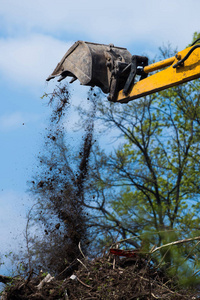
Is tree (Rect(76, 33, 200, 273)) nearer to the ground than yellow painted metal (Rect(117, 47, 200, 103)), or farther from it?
farther from it

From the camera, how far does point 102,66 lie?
6086mm

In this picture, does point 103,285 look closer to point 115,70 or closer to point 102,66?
point 115,70

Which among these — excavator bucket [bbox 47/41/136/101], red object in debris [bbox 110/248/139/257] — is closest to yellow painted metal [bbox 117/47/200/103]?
excavator bucket [bbox 47/41/136/101]

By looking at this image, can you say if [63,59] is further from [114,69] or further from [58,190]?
[58,190]

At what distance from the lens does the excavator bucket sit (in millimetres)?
5965

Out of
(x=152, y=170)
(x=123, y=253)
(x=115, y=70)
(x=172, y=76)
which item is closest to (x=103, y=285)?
(x=123, y=253)

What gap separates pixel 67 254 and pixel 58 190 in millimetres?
1310

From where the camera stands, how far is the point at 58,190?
856 centimetres

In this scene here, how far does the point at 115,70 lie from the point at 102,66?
0.27 metres

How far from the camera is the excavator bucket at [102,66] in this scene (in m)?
5.96

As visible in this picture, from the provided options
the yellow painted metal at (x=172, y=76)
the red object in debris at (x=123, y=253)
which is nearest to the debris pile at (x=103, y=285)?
the red object in debris at (x=123, y=253)

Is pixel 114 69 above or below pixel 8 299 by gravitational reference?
above

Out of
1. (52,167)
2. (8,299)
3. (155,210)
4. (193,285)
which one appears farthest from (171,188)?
(8,299)

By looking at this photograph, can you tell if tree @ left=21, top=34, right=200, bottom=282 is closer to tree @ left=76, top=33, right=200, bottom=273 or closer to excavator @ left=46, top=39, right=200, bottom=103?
tree @ left=76, top=33, right=200, bottom=273
